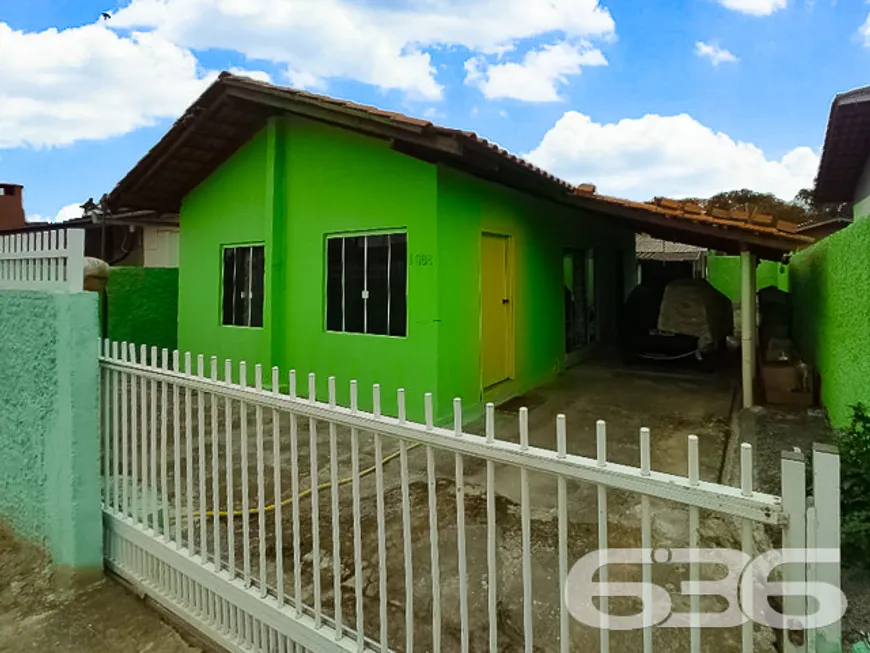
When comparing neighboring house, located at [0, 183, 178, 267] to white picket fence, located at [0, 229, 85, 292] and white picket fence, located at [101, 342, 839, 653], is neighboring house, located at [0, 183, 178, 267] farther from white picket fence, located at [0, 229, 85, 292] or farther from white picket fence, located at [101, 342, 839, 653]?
white picket fence, located at [101, 342, 839, 653]

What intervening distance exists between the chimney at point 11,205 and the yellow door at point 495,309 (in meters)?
20.4

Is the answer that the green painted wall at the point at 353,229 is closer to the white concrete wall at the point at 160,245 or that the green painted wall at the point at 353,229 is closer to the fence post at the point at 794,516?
the fence post at the point at 794,516

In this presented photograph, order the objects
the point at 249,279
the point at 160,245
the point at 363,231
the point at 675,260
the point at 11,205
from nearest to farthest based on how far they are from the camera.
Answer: the point at 363,231
the point at 249,279
the point at 160,245
the point at 11,205
the point at 675,260

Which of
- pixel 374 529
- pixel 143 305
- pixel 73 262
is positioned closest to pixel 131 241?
pixel 143 305

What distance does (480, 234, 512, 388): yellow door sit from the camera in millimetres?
8320

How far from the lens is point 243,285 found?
31.5ft

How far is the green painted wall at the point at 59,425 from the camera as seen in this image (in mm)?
4000

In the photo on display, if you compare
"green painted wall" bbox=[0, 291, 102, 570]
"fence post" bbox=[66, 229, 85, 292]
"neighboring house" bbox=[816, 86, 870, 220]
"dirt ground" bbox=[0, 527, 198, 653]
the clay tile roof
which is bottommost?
"dirt ground" bbox=[0, 527, 198, 653]

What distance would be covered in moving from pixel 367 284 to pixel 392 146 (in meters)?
1.91

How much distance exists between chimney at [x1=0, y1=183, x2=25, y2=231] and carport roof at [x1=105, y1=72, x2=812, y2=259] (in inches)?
569

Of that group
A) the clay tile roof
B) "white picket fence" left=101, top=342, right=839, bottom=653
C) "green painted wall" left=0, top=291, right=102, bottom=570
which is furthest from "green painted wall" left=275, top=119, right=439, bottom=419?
"green painted wall" left=0, top=291, right=102, bottom=570

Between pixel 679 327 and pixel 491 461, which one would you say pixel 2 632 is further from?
pixel 679 327

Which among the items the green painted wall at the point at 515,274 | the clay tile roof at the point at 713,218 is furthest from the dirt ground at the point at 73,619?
the clay tile roof at the point at 713,218

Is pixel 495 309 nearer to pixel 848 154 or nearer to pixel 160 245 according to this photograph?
pixel 848 154
